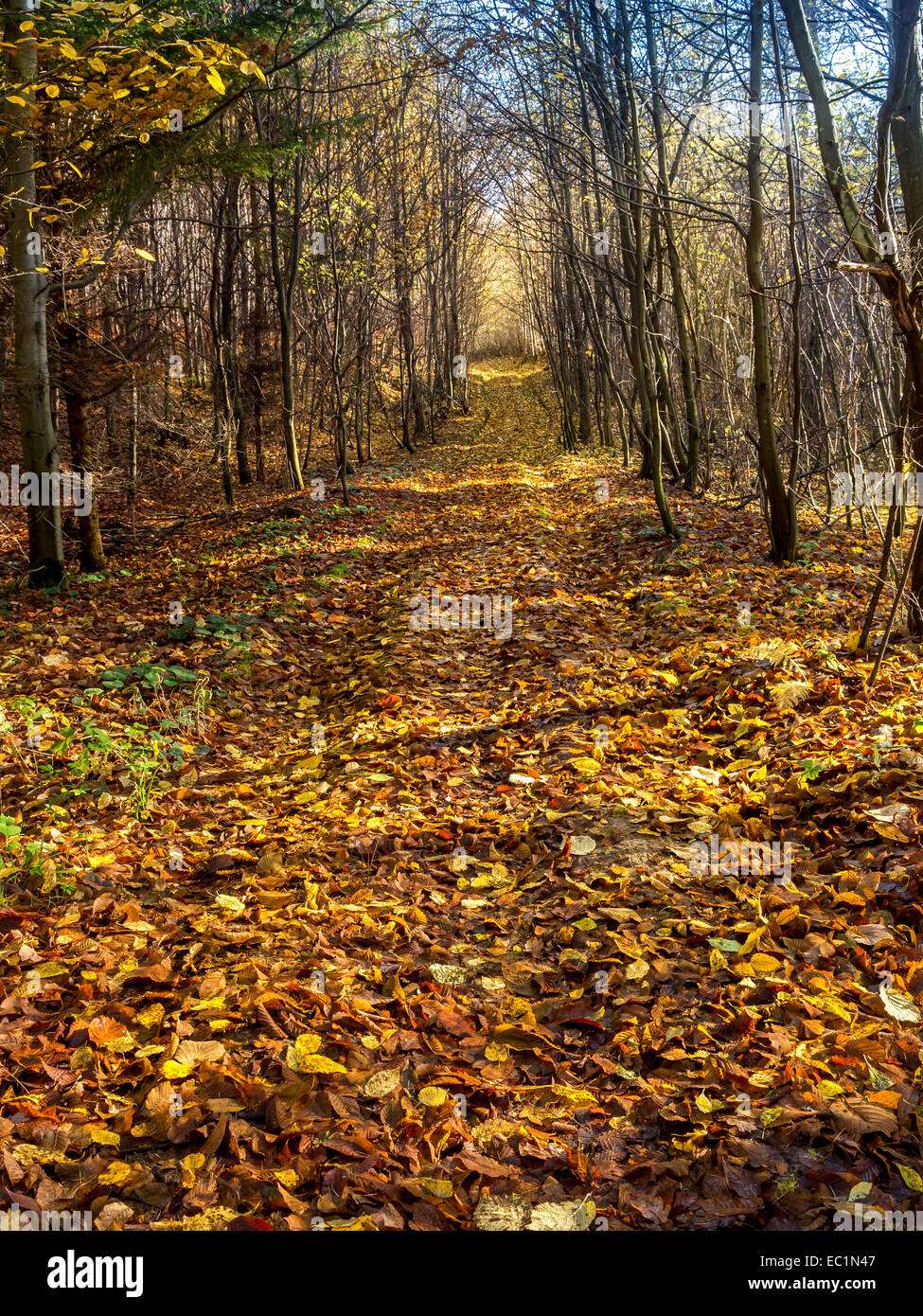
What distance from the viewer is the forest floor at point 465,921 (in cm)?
229

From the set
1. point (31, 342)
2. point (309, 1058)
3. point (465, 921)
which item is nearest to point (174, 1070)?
point (309, 1058)

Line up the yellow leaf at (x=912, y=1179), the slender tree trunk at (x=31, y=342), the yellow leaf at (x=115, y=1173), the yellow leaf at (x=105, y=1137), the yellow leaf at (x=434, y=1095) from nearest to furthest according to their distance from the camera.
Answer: the yellow leaf at (x=912, y=1179), the yellow leaf at (x=115, y=1173), the yellow leaf at (x=105, y=1137), the yellow leaf at (x=434, y=1095), the slender tree trunk at (x=31, y=342)

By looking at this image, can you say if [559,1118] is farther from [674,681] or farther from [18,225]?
[18,225]

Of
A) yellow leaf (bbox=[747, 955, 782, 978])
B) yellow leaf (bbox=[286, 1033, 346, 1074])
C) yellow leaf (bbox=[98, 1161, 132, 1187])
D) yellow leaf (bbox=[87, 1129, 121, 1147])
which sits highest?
yellow leaf (bbox=[747, 955, 782, 978])

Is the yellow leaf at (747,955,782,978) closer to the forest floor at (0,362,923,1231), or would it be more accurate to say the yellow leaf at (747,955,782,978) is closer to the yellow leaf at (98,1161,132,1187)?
the forest floor at (0,362,923,1231)

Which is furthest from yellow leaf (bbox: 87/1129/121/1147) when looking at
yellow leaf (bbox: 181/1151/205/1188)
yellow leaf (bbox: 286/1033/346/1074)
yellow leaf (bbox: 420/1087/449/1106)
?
yellow leaf (bbox: 420/1087/449/1106)

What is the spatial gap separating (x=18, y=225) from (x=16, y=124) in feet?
5.16

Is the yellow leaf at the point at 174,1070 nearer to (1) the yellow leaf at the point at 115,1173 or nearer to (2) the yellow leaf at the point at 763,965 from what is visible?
(1) the yellow leaf at the point at 115,1173

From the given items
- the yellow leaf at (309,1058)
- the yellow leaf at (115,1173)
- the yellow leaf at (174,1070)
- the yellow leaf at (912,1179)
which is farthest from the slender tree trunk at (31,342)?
the yellow leaf at (912,1179)

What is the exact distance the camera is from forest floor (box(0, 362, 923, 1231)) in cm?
229

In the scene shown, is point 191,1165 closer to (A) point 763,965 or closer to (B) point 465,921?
(B) point 465,921

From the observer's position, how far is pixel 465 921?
3.54m
